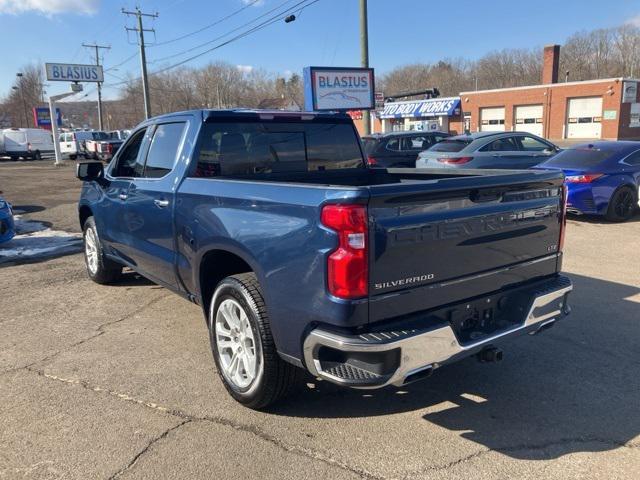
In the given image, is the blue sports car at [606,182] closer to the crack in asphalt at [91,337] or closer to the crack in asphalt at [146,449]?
the crack in asphalt at [91,337]

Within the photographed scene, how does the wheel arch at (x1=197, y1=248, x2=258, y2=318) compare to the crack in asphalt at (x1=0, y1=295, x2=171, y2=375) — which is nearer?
the wheel arch at (x1=197, y1=248, x2=258, y2=318)

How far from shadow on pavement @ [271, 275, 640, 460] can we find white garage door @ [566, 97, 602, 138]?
45.2m

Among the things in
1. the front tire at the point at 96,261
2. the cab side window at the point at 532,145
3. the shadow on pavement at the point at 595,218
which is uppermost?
the cab side window at the point at 532,145

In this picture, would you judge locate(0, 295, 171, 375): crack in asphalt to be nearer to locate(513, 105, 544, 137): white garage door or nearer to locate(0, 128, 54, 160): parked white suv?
locate(0, 128, 54, 160): parked white suv

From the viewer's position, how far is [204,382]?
399 cm

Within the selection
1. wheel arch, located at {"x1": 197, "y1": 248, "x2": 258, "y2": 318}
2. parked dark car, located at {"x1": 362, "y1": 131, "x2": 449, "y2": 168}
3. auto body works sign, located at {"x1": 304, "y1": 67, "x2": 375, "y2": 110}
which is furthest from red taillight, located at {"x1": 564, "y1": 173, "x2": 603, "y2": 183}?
auto body works sign, located at {"x1": 304, "y1": 67, "x2": 375, "y2": 110}

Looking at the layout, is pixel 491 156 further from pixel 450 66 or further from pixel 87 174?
pixel 450 66

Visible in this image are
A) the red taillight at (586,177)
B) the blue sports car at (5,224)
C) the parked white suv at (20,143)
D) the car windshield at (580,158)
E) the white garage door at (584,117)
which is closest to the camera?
the blue sports car at (5,224)

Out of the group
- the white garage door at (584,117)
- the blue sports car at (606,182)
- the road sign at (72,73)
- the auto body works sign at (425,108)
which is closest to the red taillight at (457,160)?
the blue sports car at (606,182)

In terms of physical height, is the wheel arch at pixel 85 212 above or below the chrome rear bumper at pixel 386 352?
above

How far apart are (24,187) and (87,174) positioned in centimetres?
1644

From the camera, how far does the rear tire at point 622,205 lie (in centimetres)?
973

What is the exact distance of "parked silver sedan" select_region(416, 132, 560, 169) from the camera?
41.2ft

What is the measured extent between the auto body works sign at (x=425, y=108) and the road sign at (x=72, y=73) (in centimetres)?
2923
